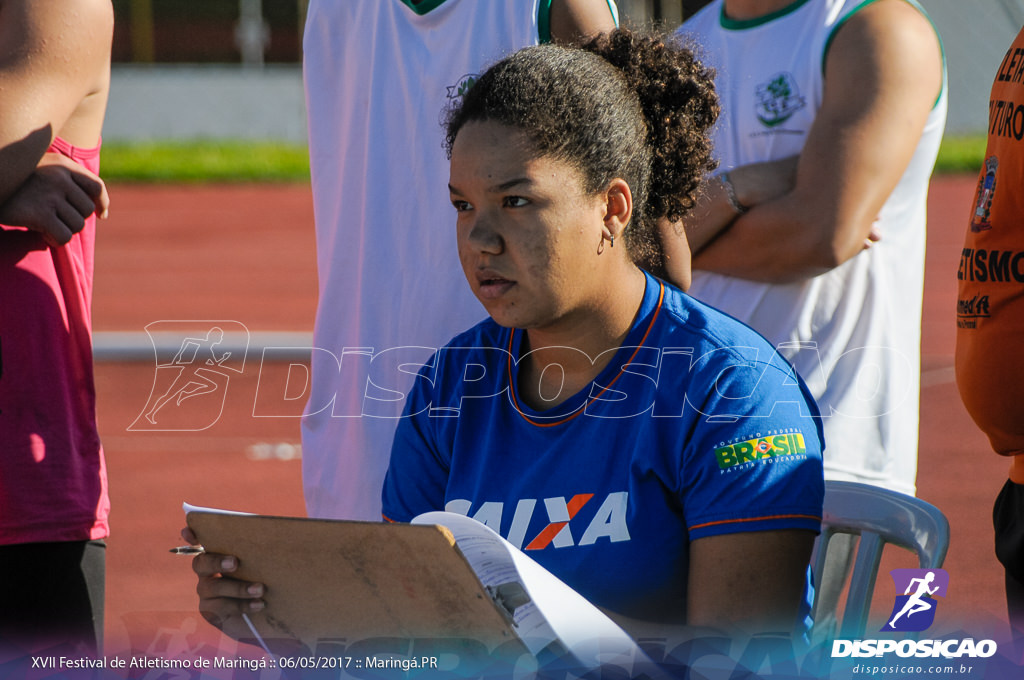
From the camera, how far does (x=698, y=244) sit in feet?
7.76

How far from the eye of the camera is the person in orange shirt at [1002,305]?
74.9 inches

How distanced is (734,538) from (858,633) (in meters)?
0.53

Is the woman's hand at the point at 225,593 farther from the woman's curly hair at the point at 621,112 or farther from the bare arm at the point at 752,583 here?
the woman's curly hair at the point at 621,112

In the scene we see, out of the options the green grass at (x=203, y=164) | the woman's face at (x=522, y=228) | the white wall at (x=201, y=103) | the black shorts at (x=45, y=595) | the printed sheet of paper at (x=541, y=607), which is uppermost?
the woman's face at (x=522, y=228)

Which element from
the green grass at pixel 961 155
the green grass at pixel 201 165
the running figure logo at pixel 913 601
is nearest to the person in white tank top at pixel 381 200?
the running figure logo at pixel 913 601

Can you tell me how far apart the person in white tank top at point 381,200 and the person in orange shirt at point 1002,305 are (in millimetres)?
722

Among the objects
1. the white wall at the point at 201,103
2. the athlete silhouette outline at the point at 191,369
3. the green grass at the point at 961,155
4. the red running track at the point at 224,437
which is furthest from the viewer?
the white wall at the point at 201,103

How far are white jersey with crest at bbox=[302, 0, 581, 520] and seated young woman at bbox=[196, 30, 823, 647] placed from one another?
0.59 feet

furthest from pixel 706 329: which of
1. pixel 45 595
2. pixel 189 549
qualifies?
pixel 45 595

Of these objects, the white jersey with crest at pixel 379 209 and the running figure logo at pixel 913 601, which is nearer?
the running figure logo at pixel 913 601

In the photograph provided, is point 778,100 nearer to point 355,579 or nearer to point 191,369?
point 355,579

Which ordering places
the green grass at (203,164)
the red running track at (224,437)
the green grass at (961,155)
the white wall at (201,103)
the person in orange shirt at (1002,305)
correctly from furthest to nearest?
1. the white wall at (201,103)
2. the green grass at (203,164)
3. the green grass at (961,155)
4. the red running track at (224,437)
5. the person in orange shirt at (1002,305)

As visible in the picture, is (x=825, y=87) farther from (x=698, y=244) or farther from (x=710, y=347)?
(x=710, y=347)

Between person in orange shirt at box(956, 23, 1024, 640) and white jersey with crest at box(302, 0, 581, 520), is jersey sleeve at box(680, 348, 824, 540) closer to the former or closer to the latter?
person in orange shirt at box(956, 23, 1024, 640)
